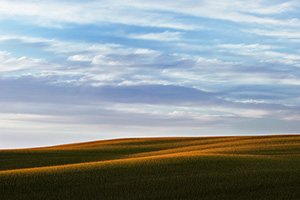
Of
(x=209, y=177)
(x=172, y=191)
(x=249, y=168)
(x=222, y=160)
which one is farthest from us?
(x=222, y=160)

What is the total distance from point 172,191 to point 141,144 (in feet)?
71.8

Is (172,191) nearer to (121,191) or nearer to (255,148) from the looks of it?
(121,191)

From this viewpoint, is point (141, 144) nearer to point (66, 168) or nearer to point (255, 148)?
point (255, 148)

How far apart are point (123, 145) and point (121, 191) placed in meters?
21.8

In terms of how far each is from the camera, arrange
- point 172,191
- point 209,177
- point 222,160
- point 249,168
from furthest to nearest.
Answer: point 222,160 < point 249,168 < point 209,177 < point 172,191

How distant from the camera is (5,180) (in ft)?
49.0

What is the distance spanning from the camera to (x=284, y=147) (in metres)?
27.5

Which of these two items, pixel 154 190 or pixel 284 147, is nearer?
pixel 154 190

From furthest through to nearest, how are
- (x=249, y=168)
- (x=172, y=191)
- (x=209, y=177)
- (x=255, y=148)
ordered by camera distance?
(x=255, y=148)
(x=249, y=168)
(x=209, y=177)
(x=172, y=191)

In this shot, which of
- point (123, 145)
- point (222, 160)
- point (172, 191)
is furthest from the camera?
point (123, 145)

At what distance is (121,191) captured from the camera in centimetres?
1331

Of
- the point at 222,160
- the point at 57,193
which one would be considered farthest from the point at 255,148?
the point at 57,193

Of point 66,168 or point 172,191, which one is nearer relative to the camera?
point 172,191

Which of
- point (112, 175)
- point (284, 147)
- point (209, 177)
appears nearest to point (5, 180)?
point (112, 175)
